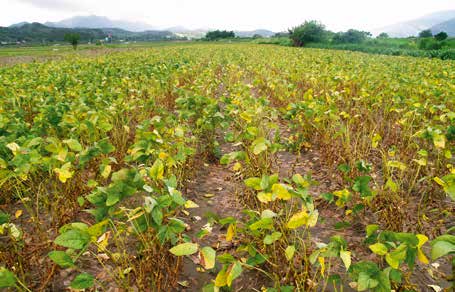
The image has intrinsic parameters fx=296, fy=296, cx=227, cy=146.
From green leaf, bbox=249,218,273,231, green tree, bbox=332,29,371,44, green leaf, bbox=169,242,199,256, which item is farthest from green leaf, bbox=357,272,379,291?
green tree, bbox=332,29,371,44

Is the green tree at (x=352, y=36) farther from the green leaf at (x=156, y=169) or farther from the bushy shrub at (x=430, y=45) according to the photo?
the green leaf at (x=156, y=169)

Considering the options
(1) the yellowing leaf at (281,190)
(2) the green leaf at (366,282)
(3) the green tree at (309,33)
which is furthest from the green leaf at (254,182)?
(3) the green tree at (309,33)

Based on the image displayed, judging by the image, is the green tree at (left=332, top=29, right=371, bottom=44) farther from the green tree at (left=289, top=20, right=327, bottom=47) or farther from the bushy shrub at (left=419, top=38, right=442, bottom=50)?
the bushy shrub at (left=419, top=38, right=442, bottom=50)

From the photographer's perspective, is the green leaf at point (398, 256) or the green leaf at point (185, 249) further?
the green leaf at point (185, 249)

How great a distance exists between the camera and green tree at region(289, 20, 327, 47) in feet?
147

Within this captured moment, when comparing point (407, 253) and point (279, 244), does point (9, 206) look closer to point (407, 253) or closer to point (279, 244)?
point (279, 244)

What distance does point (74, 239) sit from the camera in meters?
1.38

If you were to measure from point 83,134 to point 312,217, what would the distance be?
2.88 m

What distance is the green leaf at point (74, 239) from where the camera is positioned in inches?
53.3

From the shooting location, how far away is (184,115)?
12.3 feet

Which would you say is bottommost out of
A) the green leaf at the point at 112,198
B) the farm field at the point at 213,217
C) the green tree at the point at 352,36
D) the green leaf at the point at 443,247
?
the farm field at the point at 213,217

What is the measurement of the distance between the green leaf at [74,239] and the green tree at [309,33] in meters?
48.3

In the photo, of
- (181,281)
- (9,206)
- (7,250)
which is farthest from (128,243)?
(9,206)

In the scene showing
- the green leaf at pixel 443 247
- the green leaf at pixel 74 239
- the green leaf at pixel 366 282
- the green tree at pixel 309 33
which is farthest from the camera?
the green tree at pixel 309 33
